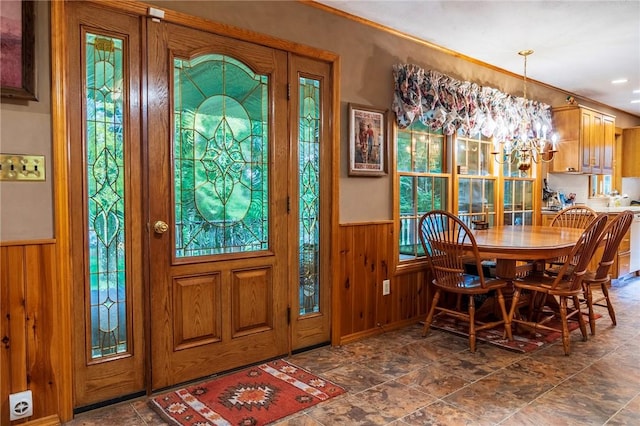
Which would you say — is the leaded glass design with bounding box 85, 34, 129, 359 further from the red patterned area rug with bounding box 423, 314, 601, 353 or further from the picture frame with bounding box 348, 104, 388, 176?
the red patterned area rug with bounding box 423, 314, 601, 353

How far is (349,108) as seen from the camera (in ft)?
10.6

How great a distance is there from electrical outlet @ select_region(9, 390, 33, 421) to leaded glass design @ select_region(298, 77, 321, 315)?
63.2 inches

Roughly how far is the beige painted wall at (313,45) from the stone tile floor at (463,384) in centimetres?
98

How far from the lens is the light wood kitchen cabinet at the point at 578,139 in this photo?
5.28 m

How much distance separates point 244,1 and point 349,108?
40.0 inches

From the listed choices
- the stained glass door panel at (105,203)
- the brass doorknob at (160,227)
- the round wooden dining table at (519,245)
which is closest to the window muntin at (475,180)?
the round wooden dining table at (519,245)

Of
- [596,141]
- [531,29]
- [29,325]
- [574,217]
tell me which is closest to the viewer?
[29,325]

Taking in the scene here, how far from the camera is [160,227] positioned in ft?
7.81

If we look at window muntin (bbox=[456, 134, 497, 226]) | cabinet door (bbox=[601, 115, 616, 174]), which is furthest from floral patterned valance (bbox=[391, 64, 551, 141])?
cabinet door (bbox=[601, 115, 616, 174])

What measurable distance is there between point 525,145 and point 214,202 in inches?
109

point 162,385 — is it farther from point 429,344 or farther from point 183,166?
point 429,344

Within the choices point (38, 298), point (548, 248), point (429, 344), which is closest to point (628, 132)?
point (548, 248)

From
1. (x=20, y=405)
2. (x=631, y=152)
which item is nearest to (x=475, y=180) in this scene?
(x=20, y=405)

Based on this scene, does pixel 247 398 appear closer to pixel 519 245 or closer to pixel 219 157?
pixel 219 157
